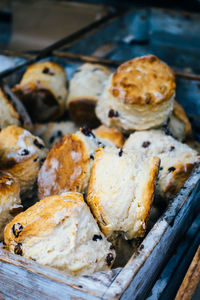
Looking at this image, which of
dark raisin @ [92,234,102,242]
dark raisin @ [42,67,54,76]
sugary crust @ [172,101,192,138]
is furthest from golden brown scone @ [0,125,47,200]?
sugary crust @ [172,101,192,138]

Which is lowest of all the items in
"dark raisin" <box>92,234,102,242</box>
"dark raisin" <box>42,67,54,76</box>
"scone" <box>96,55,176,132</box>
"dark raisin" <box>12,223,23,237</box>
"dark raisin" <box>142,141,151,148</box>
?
"dark raisin" <box>92,234,102,242</box>

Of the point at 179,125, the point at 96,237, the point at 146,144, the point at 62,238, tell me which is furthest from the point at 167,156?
the point at 62,238

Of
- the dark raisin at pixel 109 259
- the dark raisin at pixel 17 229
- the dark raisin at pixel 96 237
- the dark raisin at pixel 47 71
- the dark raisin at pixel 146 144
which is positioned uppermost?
the dark raisin at pixel 47 71

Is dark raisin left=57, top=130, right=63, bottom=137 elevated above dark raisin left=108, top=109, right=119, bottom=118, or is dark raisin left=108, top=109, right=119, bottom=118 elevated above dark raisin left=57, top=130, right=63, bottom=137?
dark raisin left=108, top=109, right=119, bottom=118

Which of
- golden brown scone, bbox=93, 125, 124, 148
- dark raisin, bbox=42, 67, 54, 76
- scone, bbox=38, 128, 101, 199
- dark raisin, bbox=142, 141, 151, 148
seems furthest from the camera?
dark raisin, bbox=42, 67, 54, 76

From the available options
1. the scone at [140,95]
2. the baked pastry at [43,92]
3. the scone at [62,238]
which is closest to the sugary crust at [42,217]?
the scone at [62,238]

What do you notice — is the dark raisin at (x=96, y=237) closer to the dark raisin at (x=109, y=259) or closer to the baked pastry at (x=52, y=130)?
the dark raisin at (x=109, y=259)

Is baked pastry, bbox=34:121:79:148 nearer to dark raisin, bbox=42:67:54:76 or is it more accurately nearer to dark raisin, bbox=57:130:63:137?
dark raisin, bbox=57:130:63:137

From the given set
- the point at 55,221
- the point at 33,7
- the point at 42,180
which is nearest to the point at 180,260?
the point at 55,221
